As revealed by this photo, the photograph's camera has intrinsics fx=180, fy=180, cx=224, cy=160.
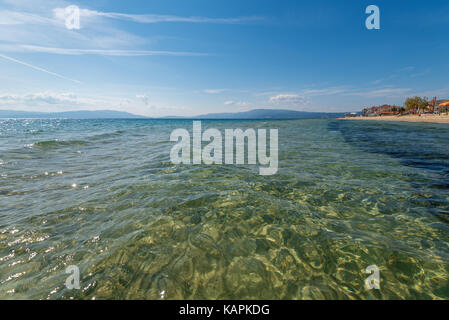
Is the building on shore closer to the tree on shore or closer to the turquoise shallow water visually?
the tree on shore

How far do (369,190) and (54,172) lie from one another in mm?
12700

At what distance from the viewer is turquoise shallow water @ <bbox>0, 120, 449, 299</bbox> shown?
9.22 ft

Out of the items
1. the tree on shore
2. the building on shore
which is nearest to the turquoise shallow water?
the tree on shore

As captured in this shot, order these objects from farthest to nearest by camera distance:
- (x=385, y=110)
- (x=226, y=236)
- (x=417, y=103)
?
1. (x=385, y=110)
2. (x=417, y=103)
3. (x=226, y=236)

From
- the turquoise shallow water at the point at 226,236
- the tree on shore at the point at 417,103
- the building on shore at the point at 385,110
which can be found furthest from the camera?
the building on shore at the point at 385,110

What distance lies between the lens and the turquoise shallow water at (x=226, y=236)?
281 centimetres

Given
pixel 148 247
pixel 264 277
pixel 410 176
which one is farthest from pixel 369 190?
pixel 148 247

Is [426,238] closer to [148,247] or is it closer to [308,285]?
[308,285]

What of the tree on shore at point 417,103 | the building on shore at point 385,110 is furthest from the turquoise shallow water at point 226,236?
the building on shore at point 385,110

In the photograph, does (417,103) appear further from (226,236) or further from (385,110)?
(226,236)

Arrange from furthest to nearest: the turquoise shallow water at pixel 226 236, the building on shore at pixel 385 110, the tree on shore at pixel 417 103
Result: 1. the building on shore at pixel 385 110
2. the tree on shore at pixel 417 103
3. the turquoise shallow water at pixel 226 236

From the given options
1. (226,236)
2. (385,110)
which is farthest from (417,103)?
(226,236)

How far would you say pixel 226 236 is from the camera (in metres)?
3.90

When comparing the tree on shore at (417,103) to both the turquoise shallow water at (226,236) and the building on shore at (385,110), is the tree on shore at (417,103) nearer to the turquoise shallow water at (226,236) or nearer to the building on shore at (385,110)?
the building on shore at (385,110)
